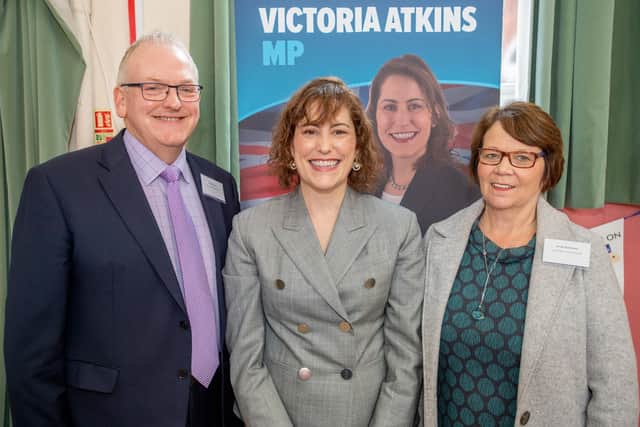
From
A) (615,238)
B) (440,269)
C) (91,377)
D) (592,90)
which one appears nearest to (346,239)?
(440,269)

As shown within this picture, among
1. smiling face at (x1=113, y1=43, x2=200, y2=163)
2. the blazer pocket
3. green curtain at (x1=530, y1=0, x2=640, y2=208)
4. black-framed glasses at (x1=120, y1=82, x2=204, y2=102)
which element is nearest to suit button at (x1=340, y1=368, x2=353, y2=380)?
the blazer pocket

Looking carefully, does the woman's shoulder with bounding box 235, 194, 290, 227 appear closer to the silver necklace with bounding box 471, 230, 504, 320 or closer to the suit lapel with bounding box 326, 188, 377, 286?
the suit lapel with bounding box 326, 188, 377, 286

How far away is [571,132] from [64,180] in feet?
7.52

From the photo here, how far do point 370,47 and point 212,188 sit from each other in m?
1.19

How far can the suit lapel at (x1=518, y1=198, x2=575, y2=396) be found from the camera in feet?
4.98

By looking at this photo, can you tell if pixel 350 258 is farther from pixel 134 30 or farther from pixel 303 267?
pixel 134 30

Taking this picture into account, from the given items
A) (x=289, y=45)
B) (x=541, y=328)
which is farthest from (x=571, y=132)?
(x=289, y=45)

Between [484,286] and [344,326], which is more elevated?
[484,286]

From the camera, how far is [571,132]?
2432mm

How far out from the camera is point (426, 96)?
2.49m

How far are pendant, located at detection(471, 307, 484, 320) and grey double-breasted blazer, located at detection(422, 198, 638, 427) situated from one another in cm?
14

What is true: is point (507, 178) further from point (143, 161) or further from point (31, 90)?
point (31, 90)

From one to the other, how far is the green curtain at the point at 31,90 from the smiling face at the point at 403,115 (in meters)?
1.58

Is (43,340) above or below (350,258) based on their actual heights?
below
